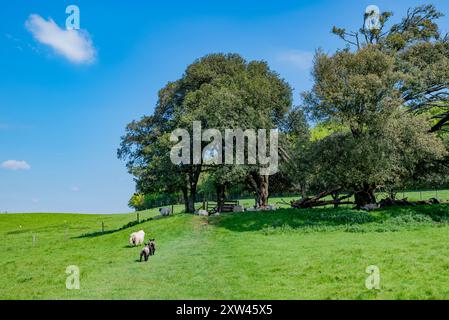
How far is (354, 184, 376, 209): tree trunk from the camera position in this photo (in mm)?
39737

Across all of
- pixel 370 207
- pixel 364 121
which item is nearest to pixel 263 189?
pixel 370 207

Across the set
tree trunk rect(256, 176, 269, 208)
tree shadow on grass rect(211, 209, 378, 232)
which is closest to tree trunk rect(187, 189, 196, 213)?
tree trunk rect(256, 176, 269, 208)

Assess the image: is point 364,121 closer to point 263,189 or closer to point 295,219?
point 295,219

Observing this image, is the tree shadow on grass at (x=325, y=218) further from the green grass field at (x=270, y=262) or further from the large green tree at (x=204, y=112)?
the large green tree at (x=204, y=112)

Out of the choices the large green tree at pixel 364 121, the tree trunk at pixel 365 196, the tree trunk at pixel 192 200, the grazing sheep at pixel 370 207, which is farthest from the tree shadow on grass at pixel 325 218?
the tree trunk at pixel 192 200

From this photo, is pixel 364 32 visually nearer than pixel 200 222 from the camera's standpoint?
No

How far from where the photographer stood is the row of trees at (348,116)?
35750 millimetres

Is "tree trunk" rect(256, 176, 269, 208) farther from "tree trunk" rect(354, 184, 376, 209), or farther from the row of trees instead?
"tree trunk" rect(354, 184, 376, 209)

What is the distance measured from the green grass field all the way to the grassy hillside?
0.14ft

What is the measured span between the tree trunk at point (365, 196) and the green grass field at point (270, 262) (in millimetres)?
3683
